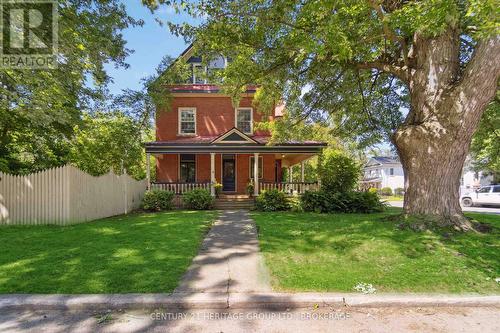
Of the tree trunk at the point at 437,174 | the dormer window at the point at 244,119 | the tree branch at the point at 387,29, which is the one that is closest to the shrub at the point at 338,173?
the tree branch at the point at 387,29

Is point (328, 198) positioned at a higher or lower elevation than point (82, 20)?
lower

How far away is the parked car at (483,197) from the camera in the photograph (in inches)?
890

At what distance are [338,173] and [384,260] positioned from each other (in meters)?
8.84

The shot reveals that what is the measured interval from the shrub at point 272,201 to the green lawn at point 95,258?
5823 millimetres

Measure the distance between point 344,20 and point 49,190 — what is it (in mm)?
10010

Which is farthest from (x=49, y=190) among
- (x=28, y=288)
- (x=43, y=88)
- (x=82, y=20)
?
(x=28, y=288)

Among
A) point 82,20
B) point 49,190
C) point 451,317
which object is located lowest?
point 451,317

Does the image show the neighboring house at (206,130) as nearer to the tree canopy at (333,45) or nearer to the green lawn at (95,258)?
the tree canopy at (333,45)

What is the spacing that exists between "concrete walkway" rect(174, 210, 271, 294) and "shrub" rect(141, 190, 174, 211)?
286 inches

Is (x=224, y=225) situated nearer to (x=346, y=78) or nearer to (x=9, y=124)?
(x=346, y=78)

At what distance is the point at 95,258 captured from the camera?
18.7ft

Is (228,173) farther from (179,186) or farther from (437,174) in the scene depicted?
(437,174)

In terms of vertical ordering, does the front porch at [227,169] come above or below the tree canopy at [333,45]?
below

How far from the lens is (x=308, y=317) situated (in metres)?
3.81
